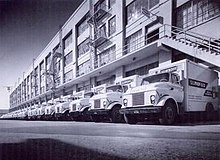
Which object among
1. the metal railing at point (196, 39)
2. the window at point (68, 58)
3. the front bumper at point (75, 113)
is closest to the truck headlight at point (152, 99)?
the metal railing at point (196, 39)

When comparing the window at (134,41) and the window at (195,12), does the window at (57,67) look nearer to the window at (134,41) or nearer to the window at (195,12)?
the window at (134,41)

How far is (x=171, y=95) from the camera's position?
9.27 metres

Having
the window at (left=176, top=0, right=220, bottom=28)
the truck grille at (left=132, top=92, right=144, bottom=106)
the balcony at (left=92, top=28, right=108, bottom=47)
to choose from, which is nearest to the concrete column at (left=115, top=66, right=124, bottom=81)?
the balcony at (left=92, top=28, right=108, bottom=47)

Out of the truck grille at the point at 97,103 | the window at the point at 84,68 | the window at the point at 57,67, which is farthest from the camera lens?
the window at the point at 57,67

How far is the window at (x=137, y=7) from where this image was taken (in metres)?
20.1

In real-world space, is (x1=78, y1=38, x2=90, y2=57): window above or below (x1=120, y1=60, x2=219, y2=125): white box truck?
above

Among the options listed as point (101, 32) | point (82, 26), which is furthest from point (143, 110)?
point (82, 26)

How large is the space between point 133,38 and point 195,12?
23.3 ft

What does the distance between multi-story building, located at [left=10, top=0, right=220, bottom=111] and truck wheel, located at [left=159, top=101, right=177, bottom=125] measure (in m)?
4.74

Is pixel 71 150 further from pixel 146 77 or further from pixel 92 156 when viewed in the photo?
pixel 146 77

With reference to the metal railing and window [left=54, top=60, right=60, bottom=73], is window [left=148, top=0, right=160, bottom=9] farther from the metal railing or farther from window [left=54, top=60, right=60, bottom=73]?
window [left=54, top=60, right=60, bottom=73]

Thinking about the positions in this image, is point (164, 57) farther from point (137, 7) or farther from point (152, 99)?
point (152, 99)

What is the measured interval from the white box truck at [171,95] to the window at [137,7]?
1092 cm

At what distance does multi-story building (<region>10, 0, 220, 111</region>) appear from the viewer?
14922 millimetres
